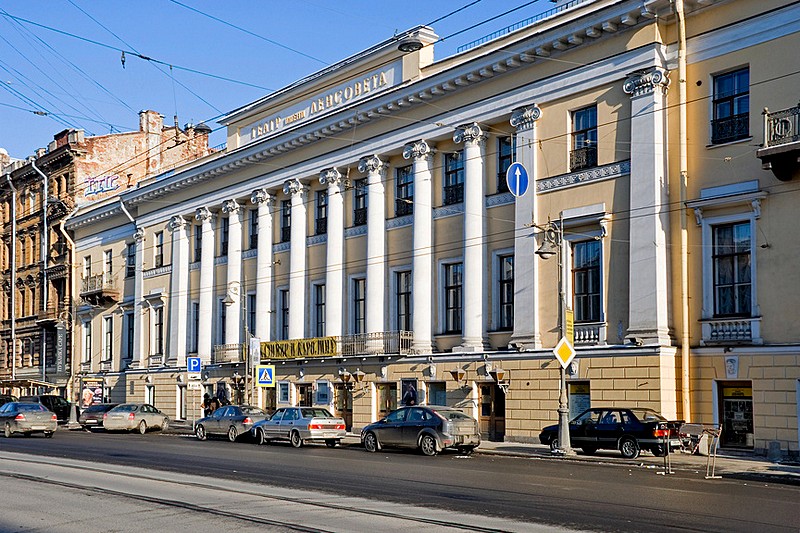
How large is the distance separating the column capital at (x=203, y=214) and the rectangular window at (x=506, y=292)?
2046cm

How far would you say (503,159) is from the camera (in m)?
34.6

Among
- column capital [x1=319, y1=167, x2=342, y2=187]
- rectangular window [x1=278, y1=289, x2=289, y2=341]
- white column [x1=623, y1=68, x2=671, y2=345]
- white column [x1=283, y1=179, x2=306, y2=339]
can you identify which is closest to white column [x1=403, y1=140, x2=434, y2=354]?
column capital [x1=319, y1=167, x2=342, y2=187]

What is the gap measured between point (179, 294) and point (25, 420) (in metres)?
15.5

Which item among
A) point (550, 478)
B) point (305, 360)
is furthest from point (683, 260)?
point (305, 360)

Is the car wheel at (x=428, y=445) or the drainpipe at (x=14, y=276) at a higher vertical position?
the drainpipe at (x=14, y=276)

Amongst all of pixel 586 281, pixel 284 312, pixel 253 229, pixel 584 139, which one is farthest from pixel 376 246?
pixel 584 139

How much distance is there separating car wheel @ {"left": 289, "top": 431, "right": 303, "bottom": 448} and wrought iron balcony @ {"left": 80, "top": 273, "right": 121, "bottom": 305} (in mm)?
29284

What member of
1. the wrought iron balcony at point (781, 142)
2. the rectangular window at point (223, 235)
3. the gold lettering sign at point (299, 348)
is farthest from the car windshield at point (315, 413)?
the rectangular window at point (223, 235)

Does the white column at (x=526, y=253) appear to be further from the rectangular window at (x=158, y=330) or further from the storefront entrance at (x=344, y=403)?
the rectangular window at (x=158, y=330)

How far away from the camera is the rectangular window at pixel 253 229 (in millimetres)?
47353

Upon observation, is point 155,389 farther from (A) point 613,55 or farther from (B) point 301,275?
(A) point 613,55

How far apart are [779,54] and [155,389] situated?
37832 mm

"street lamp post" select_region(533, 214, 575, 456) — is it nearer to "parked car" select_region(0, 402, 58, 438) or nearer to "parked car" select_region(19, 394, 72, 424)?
"parked car" select_region(0, 402, 58, 438)

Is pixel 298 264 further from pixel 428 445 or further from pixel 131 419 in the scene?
pixel 428 445
